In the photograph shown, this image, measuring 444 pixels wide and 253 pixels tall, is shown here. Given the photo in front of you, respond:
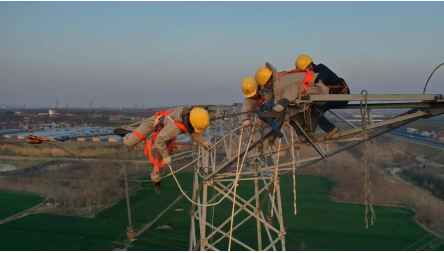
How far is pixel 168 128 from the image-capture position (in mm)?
7434

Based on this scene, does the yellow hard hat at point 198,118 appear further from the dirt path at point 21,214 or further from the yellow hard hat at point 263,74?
the dirt path at point 21,214

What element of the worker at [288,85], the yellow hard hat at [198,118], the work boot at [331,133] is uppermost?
the worker at [288,85]

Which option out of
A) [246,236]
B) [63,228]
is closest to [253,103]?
[246,236]

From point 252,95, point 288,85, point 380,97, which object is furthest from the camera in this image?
point 252,95

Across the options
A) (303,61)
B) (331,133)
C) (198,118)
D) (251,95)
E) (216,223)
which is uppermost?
(303,61)

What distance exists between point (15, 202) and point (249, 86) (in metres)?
31.3

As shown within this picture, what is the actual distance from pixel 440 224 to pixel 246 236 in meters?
14.6

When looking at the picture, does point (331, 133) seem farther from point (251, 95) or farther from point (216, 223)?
point (216, 223)

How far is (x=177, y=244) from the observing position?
→ 22438mm

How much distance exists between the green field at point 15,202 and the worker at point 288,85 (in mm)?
28217

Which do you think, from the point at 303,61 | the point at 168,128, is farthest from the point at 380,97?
the point at 168,128

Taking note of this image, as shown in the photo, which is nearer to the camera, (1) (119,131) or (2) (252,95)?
(1) (119,131)

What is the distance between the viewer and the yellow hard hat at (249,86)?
885 centimetres

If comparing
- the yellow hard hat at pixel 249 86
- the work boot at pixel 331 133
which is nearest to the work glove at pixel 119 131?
the yellow hard hat at pixel 249 86
